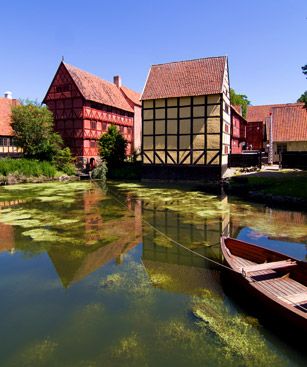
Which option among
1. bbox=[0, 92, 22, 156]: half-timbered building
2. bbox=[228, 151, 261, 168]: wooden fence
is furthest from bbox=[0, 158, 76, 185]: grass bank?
bbox=[228, 151, 261, 168]: wooden fence

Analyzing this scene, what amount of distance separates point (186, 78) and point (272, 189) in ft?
40.9

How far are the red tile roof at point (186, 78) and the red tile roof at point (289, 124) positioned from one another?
11.2 metres

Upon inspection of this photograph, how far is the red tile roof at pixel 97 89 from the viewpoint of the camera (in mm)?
36844

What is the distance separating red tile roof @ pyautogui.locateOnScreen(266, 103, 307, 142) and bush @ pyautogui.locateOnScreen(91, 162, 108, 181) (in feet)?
57.6

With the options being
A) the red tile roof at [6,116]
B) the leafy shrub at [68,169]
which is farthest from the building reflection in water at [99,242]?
the red tile roof at [6,116]

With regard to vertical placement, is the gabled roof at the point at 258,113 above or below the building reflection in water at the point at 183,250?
above

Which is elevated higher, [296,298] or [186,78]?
[186,78]

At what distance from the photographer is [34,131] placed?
32.1 metres

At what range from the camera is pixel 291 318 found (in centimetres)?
570

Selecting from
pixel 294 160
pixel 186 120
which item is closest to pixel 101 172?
pixel 186 120

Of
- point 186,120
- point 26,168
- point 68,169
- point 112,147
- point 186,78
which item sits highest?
point 186,78

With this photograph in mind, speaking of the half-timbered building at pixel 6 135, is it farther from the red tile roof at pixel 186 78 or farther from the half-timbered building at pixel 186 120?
the red tile roof at pixel 186 78

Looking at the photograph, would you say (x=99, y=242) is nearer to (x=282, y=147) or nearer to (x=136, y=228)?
(x=136, y=228)

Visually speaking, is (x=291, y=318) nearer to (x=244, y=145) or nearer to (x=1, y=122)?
(x=1, y=122)
